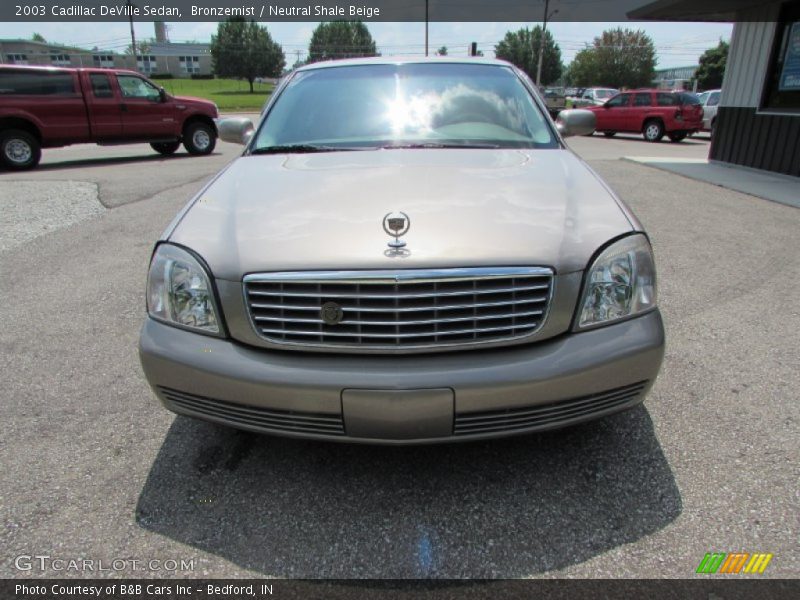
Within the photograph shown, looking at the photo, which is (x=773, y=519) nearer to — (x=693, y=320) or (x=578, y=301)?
(x=578, y=301)

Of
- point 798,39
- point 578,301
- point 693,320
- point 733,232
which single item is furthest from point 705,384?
point 798,39

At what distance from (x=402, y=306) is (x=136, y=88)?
12.9m

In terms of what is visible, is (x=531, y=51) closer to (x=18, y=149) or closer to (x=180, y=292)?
(x=18, y=149)

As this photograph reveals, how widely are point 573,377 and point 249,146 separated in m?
2.14

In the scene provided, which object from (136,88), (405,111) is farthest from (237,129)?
(136,88)

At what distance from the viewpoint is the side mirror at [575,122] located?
373 centimetres

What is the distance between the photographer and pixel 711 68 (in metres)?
61.9

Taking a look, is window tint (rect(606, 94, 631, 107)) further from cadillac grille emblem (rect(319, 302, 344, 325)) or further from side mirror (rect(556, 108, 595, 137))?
cadillac grille emblem (rect(319, 302, 344, 325))

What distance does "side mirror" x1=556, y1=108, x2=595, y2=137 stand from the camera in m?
3.73

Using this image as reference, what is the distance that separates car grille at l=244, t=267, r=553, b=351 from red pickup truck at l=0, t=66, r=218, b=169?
11840mm

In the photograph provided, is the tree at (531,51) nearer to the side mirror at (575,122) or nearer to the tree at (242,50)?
the tree at (242,50)

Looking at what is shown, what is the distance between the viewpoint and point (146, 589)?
1.73 metres

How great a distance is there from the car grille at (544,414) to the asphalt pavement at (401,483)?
1.15 ft

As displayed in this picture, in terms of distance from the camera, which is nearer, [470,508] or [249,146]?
[470,508]
